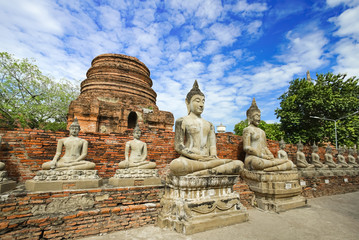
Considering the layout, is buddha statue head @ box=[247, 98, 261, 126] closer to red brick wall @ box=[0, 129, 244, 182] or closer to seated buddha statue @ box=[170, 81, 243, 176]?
red brick wall @ box=[0, 129, 244, 182]

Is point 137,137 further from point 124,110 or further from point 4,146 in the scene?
point 124,110

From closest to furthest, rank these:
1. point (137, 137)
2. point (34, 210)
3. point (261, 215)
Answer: point (34, 210)
point (261, 215)
point (137, 137)

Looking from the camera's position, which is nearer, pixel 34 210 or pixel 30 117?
pixel 34 210

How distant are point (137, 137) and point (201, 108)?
6.43 ft

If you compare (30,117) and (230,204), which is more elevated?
(30,117)

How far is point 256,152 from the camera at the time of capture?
19.4 feet

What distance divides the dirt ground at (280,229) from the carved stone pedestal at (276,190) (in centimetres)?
28

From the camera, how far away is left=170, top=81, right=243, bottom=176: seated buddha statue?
390 cm

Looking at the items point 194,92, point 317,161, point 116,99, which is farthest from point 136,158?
point 317,161

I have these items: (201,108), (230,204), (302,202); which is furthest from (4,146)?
(302,202)

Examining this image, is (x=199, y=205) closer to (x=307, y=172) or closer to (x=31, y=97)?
(x=307, y=172)

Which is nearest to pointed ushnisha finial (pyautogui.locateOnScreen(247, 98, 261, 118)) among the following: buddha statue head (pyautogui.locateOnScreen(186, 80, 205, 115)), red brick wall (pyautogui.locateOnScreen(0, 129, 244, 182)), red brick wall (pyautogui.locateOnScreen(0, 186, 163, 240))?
red brick wall (pyautogui.locateOnScreen(0, 129, 244, 182))

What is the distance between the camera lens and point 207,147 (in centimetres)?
470

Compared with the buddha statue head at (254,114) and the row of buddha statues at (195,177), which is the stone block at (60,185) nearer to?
the row of buddha statues at (195,177)
